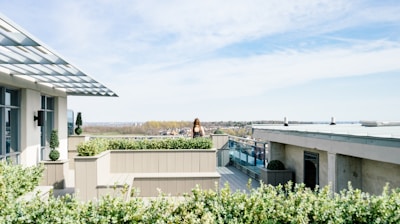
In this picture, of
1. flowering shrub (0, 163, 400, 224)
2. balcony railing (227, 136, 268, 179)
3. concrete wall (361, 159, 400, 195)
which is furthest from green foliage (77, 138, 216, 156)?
flowering shrub (0, 163, 400, 224)

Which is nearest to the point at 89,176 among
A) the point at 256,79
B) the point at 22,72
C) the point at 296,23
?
the point at 22,72

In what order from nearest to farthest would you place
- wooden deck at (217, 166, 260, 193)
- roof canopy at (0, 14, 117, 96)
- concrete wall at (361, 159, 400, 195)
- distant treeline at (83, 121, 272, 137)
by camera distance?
roof canopy at (0, 14, 117, 96) → concrete wall at (361, 159, 400, 195) → wooden deck at (217, 166, 260, 193) → distant treeline at (83, 121, 272, 137)

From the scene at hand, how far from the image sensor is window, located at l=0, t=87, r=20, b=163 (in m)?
Result: 8.00

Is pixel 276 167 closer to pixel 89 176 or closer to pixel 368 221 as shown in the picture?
pixel 89 176

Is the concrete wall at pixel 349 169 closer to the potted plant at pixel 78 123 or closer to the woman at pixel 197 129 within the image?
the woman at pixel 197 129

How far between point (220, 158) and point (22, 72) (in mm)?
8457

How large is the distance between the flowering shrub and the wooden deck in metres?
A: 6.15

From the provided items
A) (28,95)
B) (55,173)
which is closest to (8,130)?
(28,95)

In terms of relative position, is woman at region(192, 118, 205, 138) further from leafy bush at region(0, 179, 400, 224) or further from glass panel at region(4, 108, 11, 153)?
leafy bush at region(0, 179, 400, 224)

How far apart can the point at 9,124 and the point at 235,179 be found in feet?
22.7

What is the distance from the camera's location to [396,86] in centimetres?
1700

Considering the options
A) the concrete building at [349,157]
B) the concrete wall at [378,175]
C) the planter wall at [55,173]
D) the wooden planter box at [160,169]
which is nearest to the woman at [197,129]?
the wooden planter box at [160,169]

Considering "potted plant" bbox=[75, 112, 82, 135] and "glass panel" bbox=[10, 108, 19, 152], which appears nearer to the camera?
"glass panel" bbox=[10, 108, 19, 152]

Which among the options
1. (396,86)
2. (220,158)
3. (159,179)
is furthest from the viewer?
(396,86)
